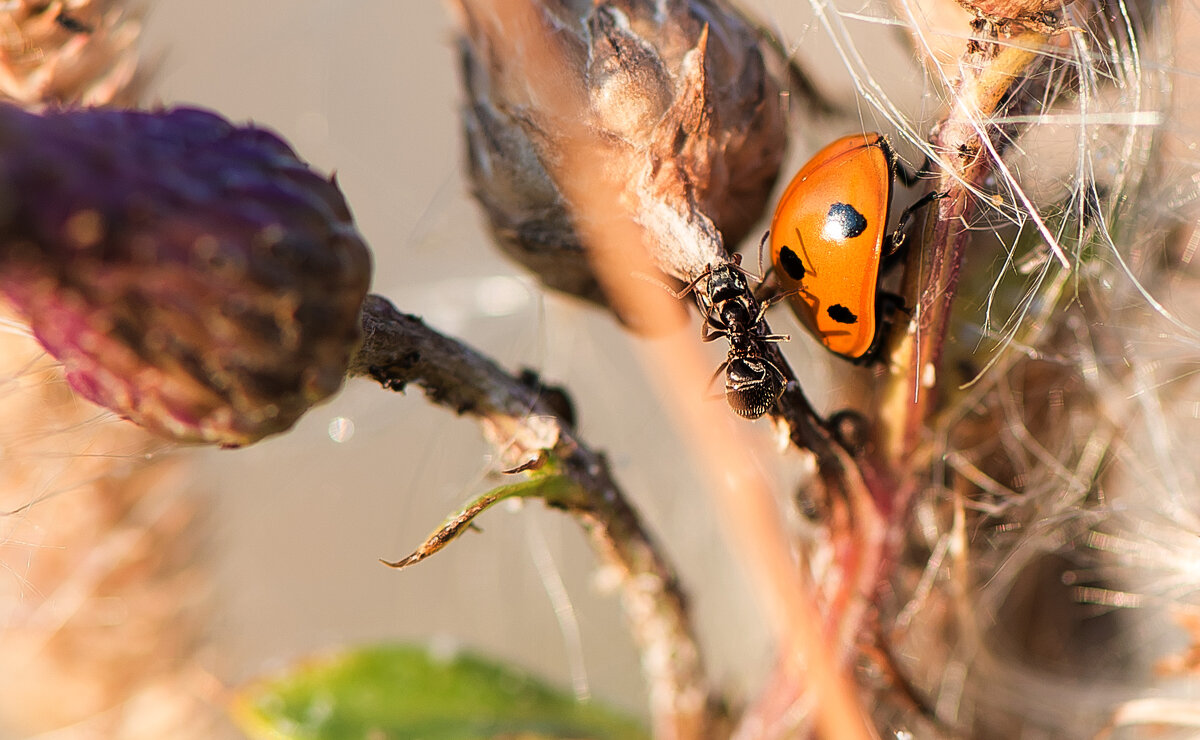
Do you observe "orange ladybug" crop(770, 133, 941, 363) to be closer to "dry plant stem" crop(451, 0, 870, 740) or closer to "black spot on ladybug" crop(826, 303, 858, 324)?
"black spot on ladybug" crop(826, 303, 858, 324)

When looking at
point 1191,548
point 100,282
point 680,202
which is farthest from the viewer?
point 1191,548

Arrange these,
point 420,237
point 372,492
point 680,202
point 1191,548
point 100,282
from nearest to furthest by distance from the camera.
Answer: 1. point 100,282
2. point 680,202
3. point 1191,548
4. point 420,237
5. point 372,492

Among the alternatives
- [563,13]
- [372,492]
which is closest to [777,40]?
[563,13]

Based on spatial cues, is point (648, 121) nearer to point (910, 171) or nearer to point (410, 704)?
point (910, 171)

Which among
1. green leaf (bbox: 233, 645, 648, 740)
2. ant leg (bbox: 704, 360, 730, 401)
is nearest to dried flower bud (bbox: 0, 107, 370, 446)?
ant leg (bbox: 704, 360, 730, 401)

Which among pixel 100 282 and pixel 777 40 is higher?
pixel 777 40

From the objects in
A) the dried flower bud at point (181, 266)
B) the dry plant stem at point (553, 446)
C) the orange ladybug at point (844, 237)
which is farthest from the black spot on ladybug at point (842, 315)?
the dried flower bud at point (181, 266)

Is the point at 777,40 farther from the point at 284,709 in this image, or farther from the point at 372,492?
the point at 372,492
